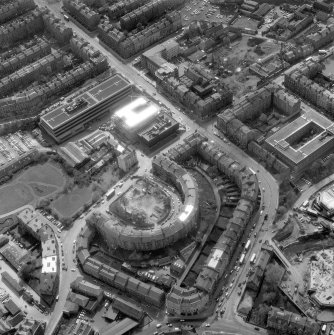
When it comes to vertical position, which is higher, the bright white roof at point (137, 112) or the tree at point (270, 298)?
the bright white roof at point (137, 112)

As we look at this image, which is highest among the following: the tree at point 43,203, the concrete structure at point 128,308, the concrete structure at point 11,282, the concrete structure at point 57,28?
the concrete structure at point 57,28

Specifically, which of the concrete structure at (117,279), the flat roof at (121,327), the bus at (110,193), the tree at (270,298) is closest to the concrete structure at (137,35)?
the bus at (110,193)

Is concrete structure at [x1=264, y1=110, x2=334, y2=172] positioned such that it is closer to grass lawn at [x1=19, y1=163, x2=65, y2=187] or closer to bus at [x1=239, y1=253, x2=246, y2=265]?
bus at [x1=239, y1=253, x2=246, y2=265]

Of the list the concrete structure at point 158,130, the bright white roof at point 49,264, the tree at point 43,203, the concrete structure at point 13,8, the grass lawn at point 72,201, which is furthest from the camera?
the concrete structure at point 13,8

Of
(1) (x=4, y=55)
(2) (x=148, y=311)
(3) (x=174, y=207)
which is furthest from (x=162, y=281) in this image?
(1) (x=4, y=55)

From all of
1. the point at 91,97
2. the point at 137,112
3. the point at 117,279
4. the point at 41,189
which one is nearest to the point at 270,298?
the point at 117,279

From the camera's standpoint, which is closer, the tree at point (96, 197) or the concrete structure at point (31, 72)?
the tree at point (96, 197)

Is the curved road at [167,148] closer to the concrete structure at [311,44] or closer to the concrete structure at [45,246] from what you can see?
the concrete structure at [45,246]
